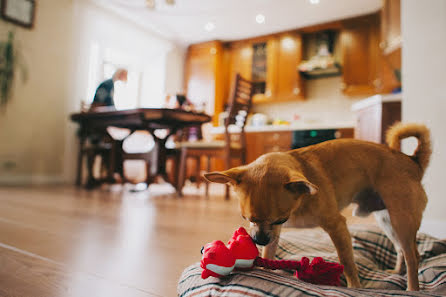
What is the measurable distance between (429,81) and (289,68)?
378 centimetres

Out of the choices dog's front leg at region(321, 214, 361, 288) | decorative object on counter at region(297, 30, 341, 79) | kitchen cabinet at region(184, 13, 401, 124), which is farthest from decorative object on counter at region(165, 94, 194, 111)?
dog's front leg at region(321, 214, 361, 288)

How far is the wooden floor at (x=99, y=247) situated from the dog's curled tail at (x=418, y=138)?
0.77m

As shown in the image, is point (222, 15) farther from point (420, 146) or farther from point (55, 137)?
point (420, 146)

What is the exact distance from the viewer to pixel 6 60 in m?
3.61

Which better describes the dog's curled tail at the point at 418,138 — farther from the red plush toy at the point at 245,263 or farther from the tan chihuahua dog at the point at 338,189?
the red plush toy at the point at 245,263

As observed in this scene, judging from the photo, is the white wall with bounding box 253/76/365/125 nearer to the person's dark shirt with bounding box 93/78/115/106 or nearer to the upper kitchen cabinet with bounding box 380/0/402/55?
the upper kitchen cabinet with bounding box 380/0/402/55

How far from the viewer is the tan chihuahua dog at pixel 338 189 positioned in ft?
2.36

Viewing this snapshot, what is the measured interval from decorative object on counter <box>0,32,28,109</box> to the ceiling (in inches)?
60.8

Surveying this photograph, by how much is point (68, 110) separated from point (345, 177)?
439 cm

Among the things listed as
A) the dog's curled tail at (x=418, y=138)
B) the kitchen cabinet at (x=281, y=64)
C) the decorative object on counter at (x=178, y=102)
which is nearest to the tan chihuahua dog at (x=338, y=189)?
the dog's curled tail at (x=418, y=138)

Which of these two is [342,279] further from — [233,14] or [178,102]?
[233,14]

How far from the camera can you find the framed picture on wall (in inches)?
144

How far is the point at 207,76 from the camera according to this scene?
5816 millimetres

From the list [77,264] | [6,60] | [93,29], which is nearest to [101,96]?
[6,60]
